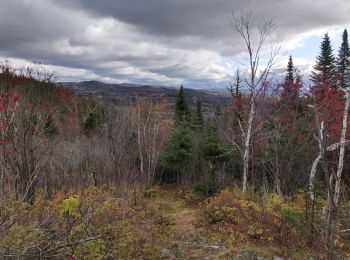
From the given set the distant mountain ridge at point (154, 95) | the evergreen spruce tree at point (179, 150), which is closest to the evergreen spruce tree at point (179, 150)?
the evergreen spruce tree at point (179, 150)

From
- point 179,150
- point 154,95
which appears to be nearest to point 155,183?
point 179,150

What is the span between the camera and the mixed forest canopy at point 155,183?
4.77 meters

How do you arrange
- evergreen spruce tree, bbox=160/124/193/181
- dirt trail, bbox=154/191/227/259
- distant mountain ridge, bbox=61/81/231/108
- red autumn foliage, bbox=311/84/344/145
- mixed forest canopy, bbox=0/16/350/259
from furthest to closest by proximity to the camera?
distant mountain ridge, bbox=61/81/231/108
evergreen spruce tree, bbox=160/124/193/181
red autumn foliage, bbox=311/84/344/145
dirt trail, bbox=154/191/227/259
mixed forest canopy, bbox=0/16/350/259

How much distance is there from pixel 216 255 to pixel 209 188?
7.11 m

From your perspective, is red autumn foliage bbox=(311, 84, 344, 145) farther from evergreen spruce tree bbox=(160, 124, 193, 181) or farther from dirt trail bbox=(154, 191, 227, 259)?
evergreen spruce tree bbox=(160, 124, 193, 181)

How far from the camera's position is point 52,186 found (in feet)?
35.2

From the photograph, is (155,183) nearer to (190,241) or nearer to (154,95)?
(190,241)

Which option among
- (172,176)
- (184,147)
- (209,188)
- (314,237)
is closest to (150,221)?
(314,237)

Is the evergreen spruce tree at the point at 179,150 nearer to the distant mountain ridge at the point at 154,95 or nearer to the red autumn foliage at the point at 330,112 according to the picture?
the distant mountain ridge at the point at 154,95

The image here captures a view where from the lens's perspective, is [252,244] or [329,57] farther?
[329,57]

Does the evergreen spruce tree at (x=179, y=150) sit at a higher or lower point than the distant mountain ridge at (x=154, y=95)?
lower

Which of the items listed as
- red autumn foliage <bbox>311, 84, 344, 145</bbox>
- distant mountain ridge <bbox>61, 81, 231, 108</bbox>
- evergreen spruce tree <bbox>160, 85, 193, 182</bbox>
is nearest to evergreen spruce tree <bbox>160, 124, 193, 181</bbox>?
evergreen spruce tree <bbox>160, 85, 193, 182</bbox>

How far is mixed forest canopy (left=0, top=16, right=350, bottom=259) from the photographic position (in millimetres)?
4770

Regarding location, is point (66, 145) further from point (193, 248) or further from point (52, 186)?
point (193, 248)
